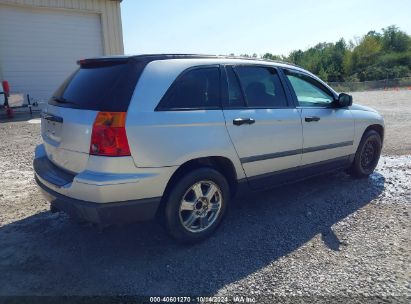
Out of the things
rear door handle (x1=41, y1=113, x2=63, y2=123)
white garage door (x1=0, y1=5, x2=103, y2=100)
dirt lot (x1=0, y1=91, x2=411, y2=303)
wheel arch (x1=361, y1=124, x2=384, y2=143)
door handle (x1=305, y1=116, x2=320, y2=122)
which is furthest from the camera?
white garage door (x1=0, y1=5, x2=103, y2=100)

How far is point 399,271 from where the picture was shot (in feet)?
9.23

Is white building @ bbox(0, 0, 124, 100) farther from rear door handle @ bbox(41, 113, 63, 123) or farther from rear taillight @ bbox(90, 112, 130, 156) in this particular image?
rear taillight @ bbox(90, 112, 130, 156)

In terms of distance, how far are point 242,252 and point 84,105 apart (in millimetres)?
1967

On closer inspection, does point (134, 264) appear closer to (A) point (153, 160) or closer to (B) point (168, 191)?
(B) point (168, 191)

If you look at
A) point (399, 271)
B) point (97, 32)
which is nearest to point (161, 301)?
point (399, 271)

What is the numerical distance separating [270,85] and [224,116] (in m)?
0.95

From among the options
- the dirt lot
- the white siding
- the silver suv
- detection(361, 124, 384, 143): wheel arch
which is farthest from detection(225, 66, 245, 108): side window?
the white siding

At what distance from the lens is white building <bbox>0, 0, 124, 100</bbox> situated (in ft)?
37.0

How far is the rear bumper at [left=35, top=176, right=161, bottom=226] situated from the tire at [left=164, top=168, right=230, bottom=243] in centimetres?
20

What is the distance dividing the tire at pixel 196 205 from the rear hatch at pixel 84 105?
86 centimetres

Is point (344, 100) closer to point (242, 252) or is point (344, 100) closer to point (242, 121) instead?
point (242, 121)

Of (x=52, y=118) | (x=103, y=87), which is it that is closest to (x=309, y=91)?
(x=103, y=87)

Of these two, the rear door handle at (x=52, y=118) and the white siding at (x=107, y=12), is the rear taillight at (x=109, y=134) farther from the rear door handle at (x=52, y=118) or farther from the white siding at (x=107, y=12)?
the white siding at (x=107, y=12)

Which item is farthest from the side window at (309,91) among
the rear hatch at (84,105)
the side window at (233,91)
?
the rear hatch at (84,105)
